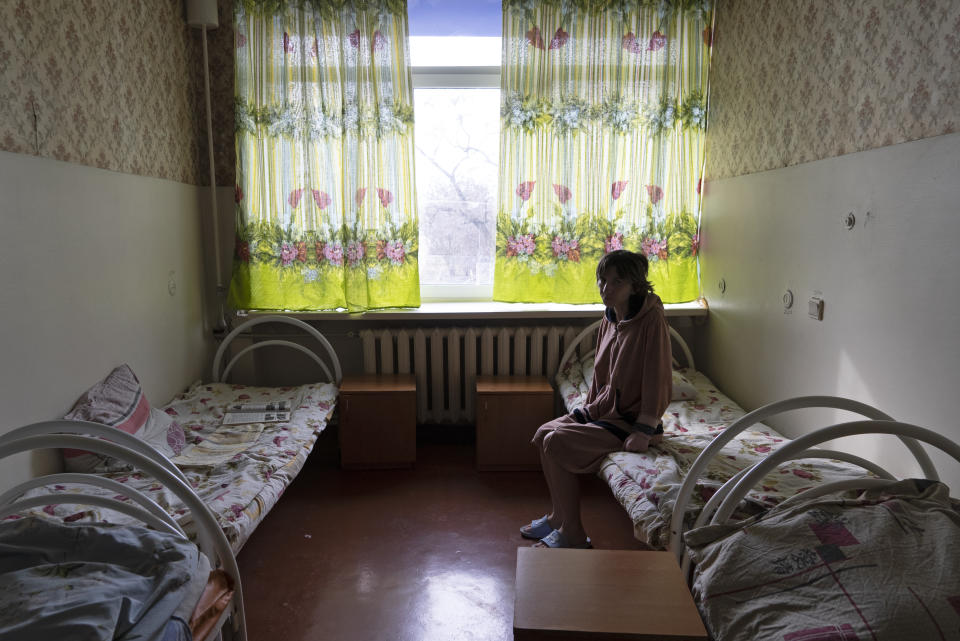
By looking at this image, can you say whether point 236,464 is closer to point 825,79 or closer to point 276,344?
point 276,344

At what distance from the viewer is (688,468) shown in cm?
236

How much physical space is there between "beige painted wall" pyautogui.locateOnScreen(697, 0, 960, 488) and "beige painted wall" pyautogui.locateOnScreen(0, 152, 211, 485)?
2.79 meters

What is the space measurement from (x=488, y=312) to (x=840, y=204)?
179 cm

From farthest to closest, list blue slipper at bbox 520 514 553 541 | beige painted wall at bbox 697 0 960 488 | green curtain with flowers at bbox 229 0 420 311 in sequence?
green curtain with flowers at bbox 229 0 420 311 → blue slipper at bbox 520 514 553 541 → beige painted wall at bbox 697 0 960 488

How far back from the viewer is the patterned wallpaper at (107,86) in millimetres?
2119

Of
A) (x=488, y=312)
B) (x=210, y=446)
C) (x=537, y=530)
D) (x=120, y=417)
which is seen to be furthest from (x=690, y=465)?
(x=120, y=417)

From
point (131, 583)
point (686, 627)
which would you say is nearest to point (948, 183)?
point (686, 627)

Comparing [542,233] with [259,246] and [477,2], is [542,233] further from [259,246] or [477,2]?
[259,246]

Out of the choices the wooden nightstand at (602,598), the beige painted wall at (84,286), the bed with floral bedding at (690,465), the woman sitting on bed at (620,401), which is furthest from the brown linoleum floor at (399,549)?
the beige painted wall at (84,286)

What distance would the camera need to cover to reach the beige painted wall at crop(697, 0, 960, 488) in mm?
1934

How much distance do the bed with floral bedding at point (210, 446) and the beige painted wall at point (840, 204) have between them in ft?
6.84

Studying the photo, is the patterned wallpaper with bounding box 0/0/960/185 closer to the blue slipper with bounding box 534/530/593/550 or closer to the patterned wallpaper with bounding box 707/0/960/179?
the patterned wallpaper with bounding box 707/0/960/179

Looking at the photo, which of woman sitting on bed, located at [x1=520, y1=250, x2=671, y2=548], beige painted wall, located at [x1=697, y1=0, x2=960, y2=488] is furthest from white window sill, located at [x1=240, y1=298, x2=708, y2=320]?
woman sitting on bed, located at [x1=520, y1=250, x2=671, y2=548]

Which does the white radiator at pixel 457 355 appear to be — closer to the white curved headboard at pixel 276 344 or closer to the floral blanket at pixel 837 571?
the white curved headboard at pixel 276 344
